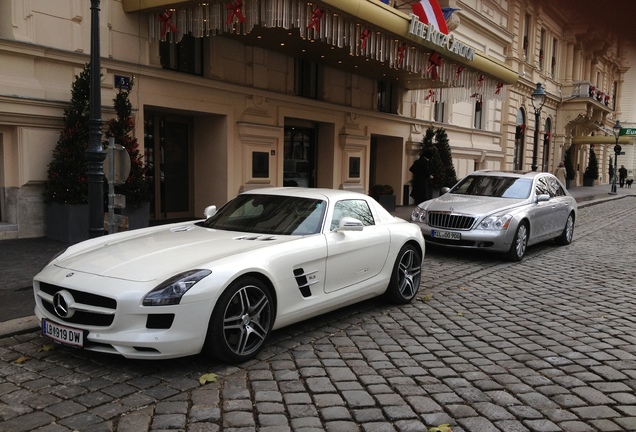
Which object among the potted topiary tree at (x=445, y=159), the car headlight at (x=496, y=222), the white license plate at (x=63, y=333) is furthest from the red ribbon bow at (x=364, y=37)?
the white license plate at (x=63, y=333)

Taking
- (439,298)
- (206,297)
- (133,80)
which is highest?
(133,80)

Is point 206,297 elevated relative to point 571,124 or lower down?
lower down

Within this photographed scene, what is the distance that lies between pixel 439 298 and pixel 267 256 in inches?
124

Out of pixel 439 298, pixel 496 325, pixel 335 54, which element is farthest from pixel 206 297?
pixel 335 54

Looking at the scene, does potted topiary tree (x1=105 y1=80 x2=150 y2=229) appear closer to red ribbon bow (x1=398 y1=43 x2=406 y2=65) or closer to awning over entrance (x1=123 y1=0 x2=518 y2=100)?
awning over entrance (x1=123 y1=0 x2=518 y2=100)

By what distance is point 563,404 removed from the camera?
3.93 meters

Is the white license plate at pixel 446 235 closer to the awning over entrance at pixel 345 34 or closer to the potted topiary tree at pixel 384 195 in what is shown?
the awning over entrance at pixel 345 34

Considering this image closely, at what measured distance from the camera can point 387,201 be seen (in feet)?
55.1

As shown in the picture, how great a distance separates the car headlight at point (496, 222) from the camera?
953cm

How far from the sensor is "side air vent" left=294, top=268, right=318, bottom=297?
16.6 feet

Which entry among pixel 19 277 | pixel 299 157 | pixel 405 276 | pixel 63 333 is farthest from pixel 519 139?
pixel 63 333

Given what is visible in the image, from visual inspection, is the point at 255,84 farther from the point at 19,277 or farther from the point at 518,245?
the point at 19,277

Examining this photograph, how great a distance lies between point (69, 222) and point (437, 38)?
30.5 ft

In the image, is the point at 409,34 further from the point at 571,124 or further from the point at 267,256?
the point at 571,124
